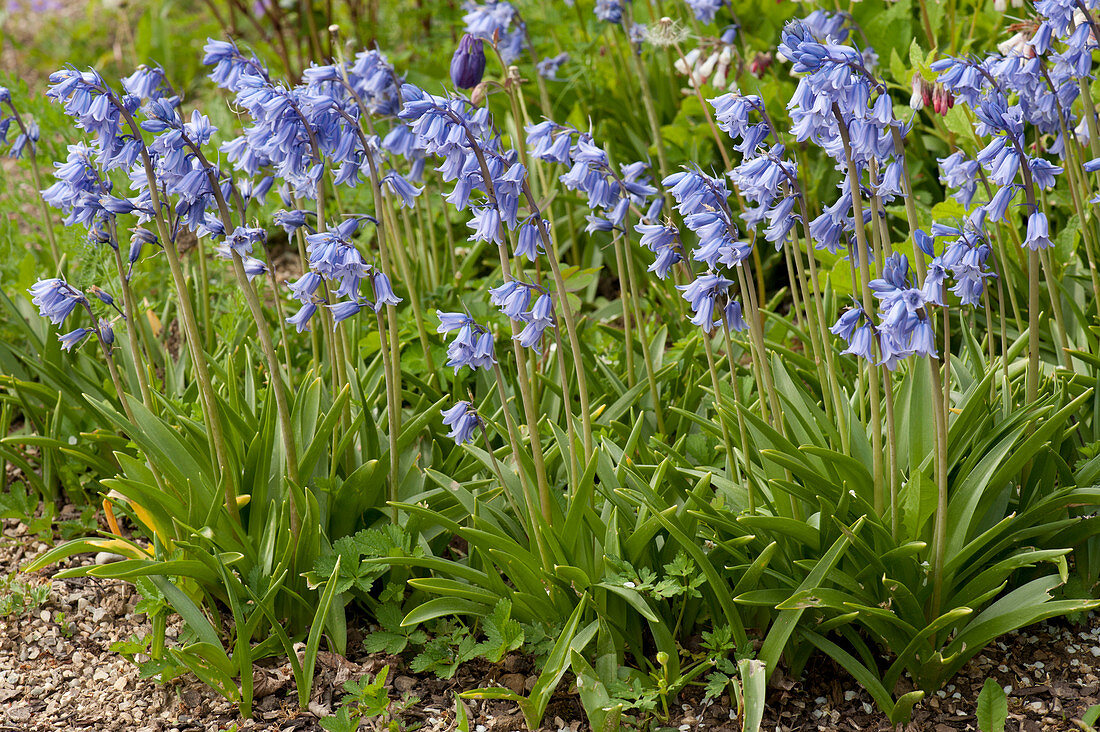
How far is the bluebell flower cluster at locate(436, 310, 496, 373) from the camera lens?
2.37 meters

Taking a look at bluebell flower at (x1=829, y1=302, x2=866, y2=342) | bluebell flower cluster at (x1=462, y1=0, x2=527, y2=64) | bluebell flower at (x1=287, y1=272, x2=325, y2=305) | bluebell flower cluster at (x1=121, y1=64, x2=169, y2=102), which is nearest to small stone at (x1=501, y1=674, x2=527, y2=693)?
bluebell flower at (x1=287, y1=272, x2=325, y2=305)

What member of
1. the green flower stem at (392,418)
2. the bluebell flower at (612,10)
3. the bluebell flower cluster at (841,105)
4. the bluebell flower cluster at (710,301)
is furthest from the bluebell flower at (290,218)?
the bluebell flower at (612,10)

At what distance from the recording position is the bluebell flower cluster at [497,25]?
3793 mm

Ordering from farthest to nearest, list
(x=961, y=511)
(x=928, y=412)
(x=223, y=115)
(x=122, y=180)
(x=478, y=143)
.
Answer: (x=223, y=115) < (x=122, y=180) < (x=928, y=412) < (x=961, y=511) < (x=478, y=143)

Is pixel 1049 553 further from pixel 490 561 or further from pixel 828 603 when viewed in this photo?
pixel 490 561

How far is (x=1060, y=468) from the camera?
2.69 meters

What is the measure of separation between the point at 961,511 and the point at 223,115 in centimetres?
481

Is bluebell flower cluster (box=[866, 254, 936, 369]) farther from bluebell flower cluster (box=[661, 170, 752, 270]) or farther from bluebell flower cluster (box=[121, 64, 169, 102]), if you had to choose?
bluebell flower cluster (box=[121, 64, 169, 102])

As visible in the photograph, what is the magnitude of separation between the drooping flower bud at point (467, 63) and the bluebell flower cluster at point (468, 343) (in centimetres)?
123

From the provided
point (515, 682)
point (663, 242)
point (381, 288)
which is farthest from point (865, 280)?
point (515, 682)

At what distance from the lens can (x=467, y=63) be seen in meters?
3.32

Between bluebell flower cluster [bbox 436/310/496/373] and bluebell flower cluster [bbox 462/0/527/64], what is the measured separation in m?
1.50

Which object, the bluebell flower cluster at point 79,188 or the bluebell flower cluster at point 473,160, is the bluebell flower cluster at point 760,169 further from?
the bluebell flower cluster at point 79,188

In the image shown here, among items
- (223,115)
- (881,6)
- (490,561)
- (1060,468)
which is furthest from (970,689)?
(223,115)
